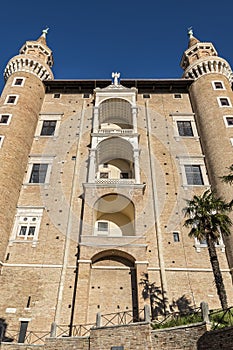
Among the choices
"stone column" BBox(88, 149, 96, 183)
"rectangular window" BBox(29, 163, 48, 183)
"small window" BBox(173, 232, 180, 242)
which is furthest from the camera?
"rectangular window" BBox(29, 163, 48, 183)

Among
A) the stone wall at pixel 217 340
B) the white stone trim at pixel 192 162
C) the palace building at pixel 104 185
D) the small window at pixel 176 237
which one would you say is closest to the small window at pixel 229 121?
the palace building at pixel 104 185

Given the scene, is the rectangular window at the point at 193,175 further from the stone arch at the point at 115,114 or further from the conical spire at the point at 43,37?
the conical spire at the point at 43,37

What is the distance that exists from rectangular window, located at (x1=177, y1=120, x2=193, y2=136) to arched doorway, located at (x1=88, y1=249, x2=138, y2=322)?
1574cm

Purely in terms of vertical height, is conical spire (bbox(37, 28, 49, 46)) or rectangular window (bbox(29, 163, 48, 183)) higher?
conical spire (bbox(37, 28, 49, 46))

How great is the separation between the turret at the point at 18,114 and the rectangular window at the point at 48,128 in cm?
100

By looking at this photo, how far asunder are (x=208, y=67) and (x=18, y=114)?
2285 centimetres

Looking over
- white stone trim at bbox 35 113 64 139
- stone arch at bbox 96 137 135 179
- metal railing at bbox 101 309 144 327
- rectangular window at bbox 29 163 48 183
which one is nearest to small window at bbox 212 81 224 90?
stone arch at bbox 96 137 135 179

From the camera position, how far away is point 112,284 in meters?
23.3

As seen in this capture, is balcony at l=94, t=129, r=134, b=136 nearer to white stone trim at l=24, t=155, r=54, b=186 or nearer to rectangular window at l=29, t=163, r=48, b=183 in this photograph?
white stone trim at l=24, t=155, r=54, b=186

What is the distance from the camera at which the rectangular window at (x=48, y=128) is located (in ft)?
110

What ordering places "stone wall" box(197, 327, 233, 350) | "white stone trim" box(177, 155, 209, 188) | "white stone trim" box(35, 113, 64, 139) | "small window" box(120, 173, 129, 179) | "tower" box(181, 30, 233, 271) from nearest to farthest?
"stone wall" box(197, 327, 233, 350)
"tower" box(181, 30, 233, 271)
"white stone trim" box(177, 155, 209, 188)
"small window" box(120, 173, 129, 179)
"white stone trim" box(35, 113, 64, 139)

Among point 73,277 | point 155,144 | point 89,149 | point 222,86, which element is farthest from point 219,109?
point 73,277

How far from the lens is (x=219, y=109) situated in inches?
1281

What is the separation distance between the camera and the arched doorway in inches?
876
